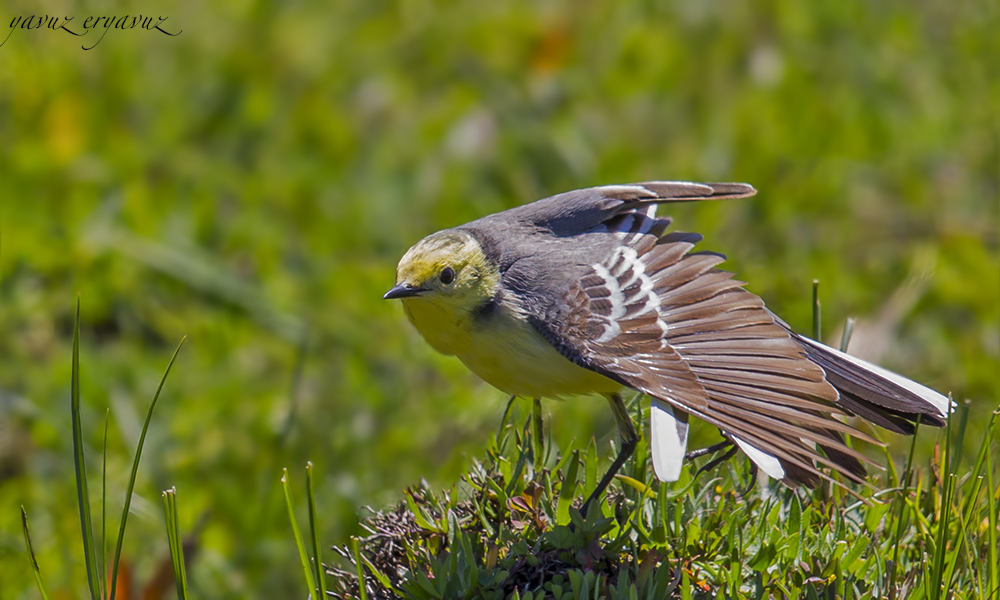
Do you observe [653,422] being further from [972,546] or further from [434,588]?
[972,546]

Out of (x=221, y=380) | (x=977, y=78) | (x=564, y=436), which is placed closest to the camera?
(x=564, y=436)

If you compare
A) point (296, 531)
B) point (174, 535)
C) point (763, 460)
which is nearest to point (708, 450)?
point (763, 460)

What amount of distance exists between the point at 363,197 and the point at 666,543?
3.71 metres

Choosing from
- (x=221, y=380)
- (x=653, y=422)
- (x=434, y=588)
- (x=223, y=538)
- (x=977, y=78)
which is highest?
(x=977, y=78)

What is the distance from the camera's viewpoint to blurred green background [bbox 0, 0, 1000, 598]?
13.5ft

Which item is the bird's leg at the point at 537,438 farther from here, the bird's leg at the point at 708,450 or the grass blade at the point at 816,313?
the grass blade at the point at 816,313

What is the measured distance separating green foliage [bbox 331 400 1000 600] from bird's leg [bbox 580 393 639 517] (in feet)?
0.14

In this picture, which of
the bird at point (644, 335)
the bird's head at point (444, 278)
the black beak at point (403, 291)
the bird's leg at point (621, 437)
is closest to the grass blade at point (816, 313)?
the bird at point (644, 335)

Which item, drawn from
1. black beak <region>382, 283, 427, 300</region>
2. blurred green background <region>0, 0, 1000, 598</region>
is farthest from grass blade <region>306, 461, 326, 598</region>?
blurred green background <region>0, 0, 1000, 598</region>

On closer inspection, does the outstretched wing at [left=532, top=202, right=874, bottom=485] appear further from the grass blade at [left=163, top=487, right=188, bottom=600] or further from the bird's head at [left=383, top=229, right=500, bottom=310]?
the grass blade at [left=163, top=487, right=188, bottom=600]

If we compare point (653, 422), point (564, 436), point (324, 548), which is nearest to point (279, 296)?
point (324, 548)

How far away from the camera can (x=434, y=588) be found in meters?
1.90

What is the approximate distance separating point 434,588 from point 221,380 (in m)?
2.83

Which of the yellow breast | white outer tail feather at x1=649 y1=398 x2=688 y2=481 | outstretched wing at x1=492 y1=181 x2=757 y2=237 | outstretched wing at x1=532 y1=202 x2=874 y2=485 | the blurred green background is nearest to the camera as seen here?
white outer tail feather at x1=649 y1=398 x2=688 y2=481
